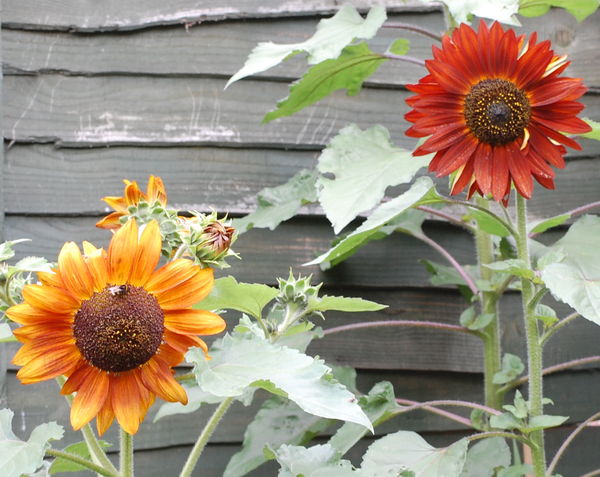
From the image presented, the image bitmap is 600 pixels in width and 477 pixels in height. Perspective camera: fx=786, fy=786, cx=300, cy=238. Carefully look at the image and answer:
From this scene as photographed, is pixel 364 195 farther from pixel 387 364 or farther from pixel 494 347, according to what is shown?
pixel 387 364

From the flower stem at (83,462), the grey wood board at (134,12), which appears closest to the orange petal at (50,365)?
the flower stem at (83,462)

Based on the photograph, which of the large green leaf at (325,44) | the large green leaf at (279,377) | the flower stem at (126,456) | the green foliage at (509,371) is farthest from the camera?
the green foliage at (509,371)

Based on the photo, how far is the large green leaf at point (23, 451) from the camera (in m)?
0.70

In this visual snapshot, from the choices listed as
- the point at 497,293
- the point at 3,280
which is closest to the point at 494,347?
the point at 497,293

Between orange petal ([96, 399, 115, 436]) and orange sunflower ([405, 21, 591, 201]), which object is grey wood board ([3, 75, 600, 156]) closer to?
orange sunflower ([405, 21, 591, 201])

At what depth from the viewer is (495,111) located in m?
1.04

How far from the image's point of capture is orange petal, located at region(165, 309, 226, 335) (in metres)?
0.73

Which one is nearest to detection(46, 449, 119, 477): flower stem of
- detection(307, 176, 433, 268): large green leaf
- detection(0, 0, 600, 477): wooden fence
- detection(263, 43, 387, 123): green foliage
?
detection(307, 176, 433, 268): large green leaf

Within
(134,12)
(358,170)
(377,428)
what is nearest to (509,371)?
(377,428)

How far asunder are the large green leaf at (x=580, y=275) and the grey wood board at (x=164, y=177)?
0.43m

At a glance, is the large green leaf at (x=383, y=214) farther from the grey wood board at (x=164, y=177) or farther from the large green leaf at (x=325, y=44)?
the grey wood board at (x=164, y=177)

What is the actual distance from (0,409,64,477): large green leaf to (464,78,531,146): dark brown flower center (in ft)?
2.12

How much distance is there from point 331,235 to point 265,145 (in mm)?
215

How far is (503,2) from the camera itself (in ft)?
3.45
